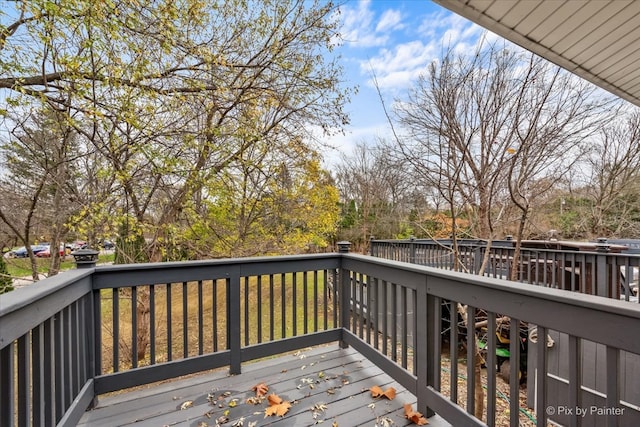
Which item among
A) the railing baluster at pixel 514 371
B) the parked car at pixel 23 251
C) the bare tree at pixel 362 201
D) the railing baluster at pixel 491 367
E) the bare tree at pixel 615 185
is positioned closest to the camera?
the railing baluster at pixel 514 371

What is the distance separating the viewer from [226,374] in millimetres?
2537

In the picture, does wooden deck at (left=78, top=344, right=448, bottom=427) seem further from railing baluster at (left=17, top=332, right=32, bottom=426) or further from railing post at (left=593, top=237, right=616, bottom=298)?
railing post at (left=593, top=237, right=616, bottom=298)

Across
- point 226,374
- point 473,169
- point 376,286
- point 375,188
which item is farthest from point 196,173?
point 375,188

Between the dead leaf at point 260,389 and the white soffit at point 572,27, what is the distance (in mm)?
3054

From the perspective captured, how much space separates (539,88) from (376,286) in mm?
3666

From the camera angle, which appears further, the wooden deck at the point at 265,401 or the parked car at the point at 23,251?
the parked car at the point at 23,251

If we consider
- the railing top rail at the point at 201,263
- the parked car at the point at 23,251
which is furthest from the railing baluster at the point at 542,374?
the parked car at the point at 23,251

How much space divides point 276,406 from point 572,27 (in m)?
3.46

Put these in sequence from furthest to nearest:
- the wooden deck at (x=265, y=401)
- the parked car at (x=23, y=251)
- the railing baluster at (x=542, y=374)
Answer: the parked car at (x=23, y=251)
the wooden deck at (x=265, y=401)
the railing baluster at (x=542, y=374)

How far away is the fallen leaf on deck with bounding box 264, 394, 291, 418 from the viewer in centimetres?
200

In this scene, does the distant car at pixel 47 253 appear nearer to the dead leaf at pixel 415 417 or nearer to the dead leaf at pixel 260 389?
the dead leaf at pixel 260 389

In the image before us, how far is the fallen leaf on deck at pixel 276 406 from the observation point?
200cm

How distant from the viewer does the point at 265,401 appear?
216 centimetres

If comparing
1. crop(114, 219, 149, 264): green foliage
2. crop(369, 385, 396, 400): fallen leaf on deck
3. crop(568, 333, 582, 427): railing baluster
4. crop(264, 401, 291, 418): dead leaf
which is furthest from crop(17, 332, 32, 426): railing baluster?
crop(114, 219, 149, 264): green foliage
